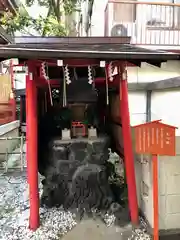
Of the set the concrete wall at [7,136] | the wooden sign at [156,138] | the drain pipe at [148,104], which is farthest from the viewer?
the concrete wall at [7,136]

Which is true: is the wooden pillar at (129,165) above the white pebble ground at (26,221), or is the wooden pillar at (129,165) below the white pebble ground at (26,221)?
above

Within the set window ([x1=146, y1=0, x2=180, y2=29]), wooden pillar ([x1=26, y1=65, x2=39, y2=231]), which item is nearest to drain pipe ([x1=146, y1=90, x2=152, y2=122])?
window ([x1=146, y1=0, x2=180, y2=29])

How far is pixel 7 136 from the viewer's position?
10.2m

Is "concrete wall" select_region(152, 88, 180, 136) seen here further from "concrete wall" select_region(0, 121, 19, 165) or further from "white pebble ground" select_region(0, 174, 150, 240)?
"concrete wall" select_region(0, 121, 19, 165)

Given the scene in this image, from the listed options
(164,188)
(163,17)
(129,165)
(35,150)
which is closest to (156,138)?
(164,188)

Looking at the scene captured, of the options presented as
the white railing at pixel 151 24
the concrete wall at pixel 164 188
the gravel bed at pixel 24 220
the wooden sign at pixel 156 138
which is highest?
the white railing at pixel 151 24

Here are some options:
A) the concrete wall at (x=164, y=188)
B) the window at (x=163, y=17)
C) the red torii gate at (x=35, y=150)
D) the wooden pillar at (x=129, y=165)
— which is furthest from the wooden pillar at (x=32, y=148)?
the window at (x=163, y=17)

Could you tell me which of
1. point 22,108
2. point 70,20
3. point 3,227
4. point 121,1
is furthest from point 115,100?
point 70,20

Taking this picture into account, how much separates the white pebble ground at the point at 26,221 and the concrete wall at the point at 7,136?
2983 millimetres

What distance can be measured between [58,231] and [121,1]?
23.7 ft

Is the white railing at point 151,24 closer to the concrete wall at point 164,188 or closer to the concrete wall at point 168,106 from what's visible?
the concrete wall at point 168,106

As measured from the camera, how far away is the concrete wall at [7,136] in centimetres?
902

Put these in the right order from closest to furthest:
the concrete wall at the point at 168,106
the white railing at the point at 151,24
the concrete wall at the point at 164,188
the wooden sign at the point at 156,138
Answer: the wooden sign at the point at 156,138 → the concrete wall at the point at 164,188 → the concrete wall at the point at 168,106 → the white railing at the point at 151,24

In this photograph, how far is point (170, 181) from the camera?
3973 millimetres
